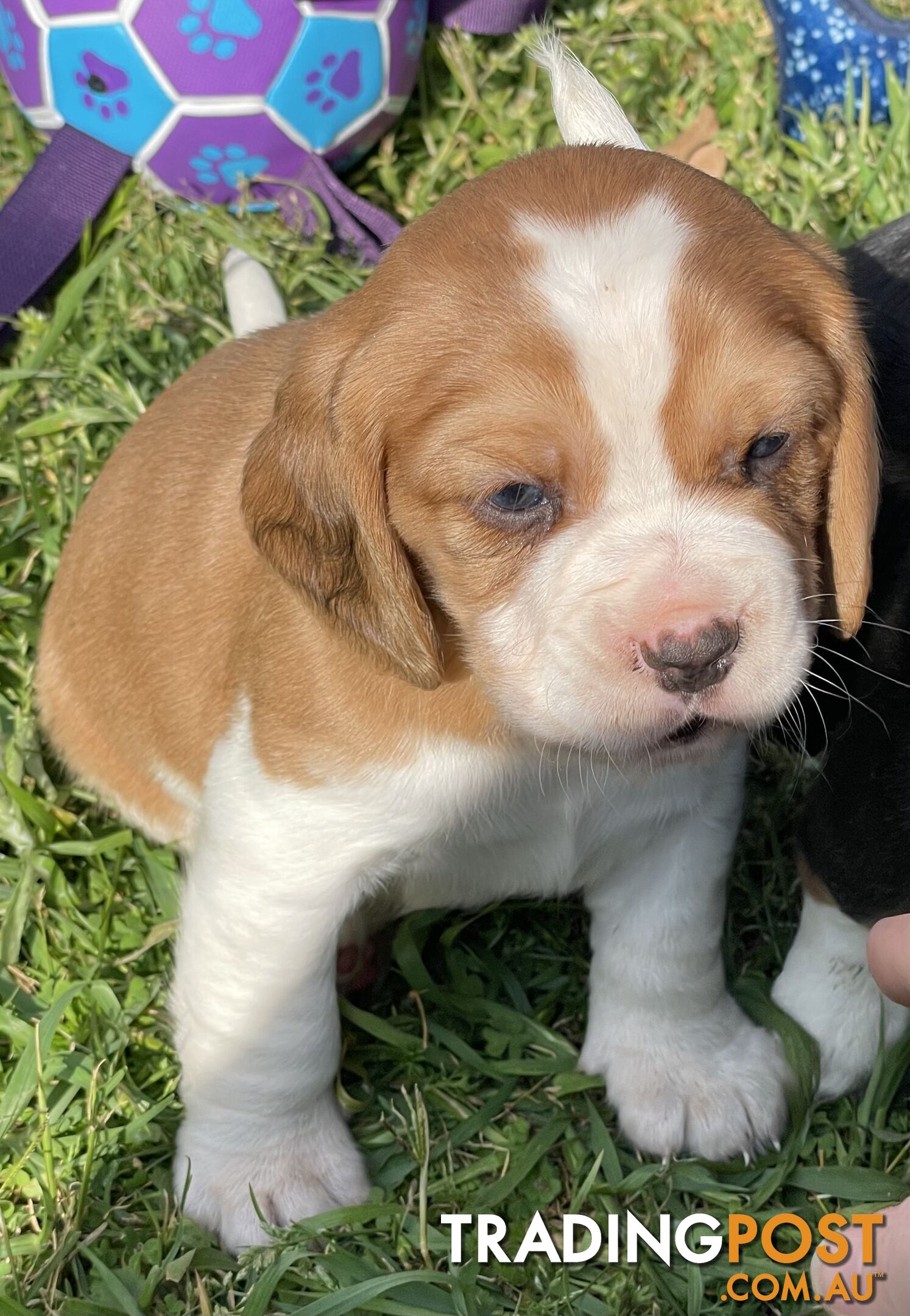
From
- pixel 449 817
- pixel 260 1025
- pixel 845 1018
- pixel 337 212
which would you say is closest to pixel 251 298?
pixel 337 212

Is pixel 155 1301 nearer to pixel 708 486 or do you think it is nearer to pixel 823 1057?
pixel 823 1057

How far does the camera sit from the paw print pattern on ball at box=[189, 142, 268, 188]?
5.07 m

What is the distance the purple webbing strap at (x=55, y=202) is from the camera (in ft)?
16.5

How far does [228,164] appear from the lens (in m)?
5.13

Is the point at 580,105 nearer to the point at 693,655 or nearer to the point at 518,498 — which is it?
the point at 518,498

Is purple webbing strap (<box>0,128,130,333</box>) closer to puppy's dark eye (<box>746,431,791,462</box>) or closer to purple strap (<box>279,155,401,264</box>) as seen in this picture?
purple strap (<box>279,155,401,264</box>)

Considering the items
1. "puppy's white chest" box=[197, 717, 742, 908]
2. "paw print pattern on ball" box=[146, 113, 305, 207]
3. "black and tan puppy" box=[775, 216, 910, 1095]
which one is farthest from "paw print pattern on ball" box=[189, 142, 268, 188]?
"puppy's white chest" box=[197, 717, 742, 908]

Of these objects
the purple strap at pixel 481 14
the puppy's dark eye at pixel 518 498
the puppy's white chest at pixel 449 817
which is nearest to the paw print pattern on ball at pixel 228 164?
the purple strap at pixel 481 14

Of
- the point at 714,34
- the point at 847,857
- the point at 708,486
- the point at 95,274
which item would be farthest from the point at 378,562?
the point at 714,34

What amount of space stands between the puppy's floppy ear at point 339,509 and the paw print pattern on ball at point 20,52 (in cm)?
267

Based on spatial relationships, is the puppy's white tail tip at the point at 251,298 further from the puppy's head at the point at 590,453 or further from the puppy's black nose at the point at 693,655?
the puppy's black nose at the point at 693,655

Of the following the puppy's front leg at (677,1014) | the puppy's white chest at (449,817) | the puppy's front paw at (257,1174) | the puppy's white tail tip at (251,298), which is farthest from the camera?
the puppy's white tail tip at (251,298)

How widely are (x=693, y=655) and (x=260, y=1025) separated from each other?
135cm

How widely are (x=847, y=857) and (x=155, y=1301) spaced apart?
5.71 ft
